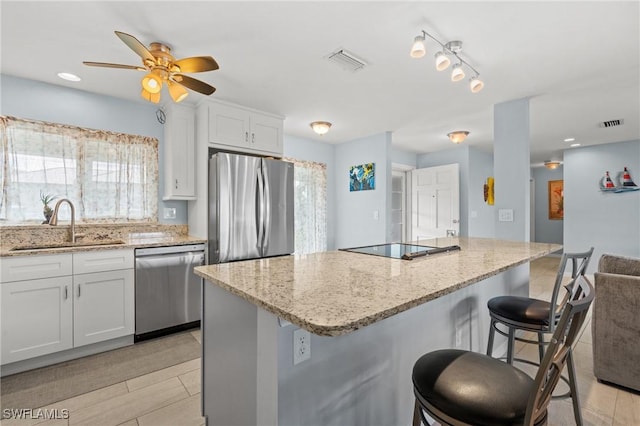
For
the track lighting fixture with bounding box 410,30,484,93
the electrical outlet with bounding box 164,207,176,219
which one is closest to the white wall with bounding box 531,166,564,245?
the track lighting fixture with bounding box 410,30,484,93

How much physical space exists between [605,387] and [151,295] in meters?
3.66

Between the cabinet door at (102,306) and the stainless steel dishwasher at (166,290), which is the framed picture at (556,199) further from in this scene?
the cabinet door at (102,306)

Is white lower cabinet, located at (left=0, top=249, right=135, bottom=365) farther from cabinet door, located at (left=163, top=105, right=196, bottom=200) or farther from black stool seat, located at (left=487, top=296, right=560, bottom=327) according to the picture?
black stool seat, located at (left=487, top=296, right=560, bottom=327)

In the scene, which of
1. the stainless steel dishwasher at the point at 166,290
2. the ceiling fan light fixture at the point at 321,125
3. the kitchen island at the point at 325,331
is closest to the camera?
the kitchen island at the point at 325,331

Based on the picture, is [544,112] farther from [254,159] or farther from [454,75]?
[254,159]

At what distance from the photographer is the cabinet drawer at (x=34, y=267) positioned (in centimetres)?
210

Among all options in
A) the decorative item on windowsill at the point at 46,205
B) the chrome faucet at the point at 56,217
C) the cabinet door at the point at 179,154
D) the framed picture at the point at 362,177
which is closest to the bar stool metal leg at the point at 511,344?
the framed picture at the point at 362,177

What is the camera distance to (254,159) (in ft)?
10.5

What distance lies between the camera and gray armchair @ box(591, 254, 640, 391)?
6.25 ft

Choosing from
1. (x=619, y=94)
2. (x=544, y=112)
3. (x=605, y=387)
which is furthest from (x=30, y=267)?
(x=619, y=94)

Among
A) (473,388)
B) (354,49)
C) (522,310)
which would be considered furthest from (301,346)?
(354,49)

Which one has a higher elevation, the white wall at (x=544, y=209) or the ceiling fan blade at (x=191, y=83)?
the ceiling fan blade at (x=191, y=83)

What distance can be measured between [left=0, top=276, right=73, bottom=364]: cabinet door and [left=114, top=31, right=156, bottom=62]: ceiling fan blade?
1.84 m

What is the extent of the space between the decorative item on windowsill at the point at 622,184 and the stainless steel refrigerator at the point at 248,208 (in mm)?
5744
